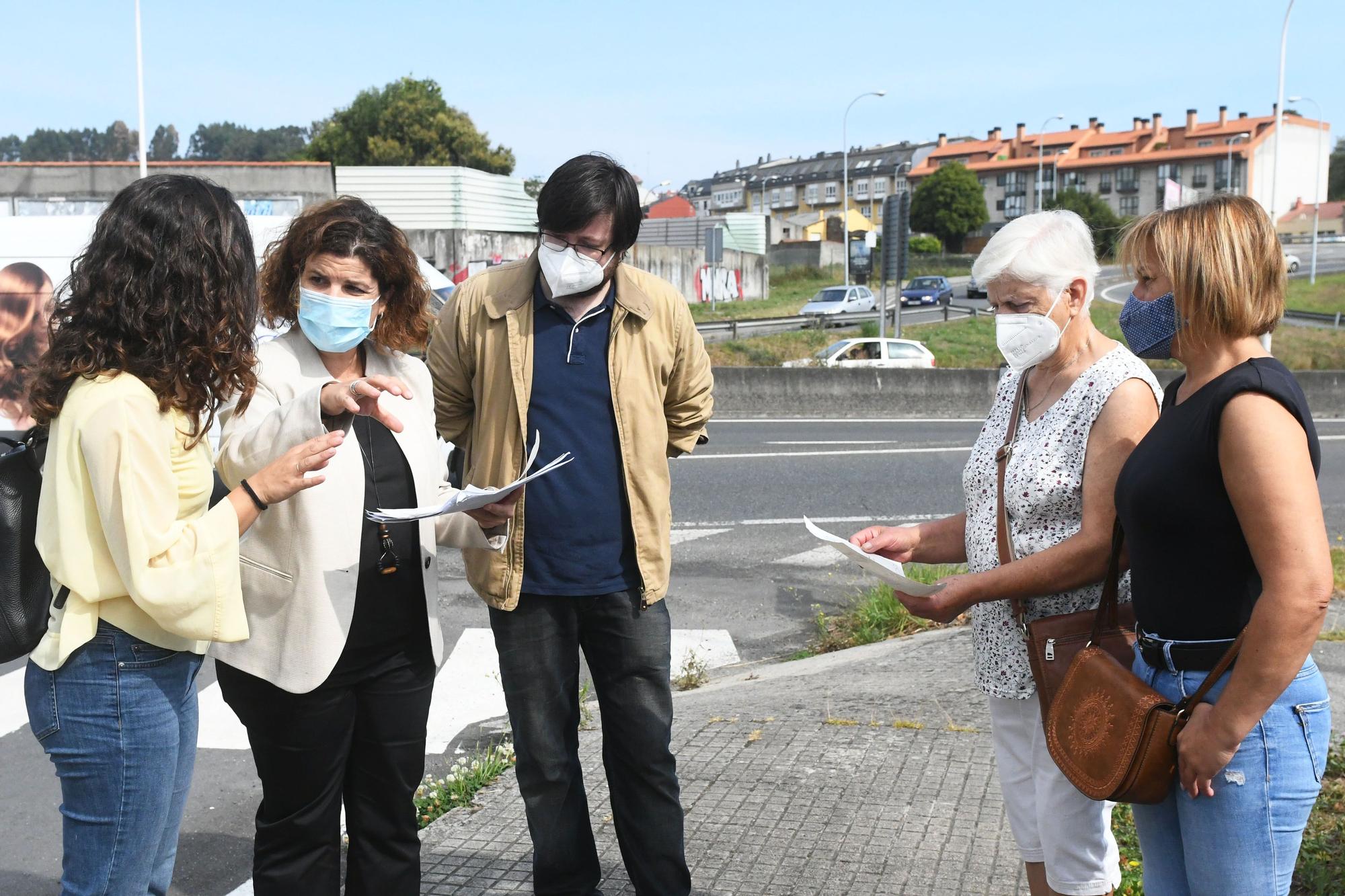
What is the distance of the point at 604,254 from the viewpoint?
3438mm

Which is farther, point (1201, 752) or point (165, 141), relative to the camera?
point (165, 141)

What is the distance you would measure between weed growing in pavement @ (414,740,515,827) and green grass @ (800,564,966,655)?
2.44 m

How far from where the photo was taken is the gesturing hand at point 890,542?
3402 mm

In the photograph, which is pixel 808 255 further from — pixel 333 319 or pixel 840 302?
pixel 333 319

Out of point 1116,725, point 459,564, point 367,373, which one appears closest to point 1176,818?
point 1116,725

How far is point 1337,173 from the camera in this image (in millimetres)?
123562

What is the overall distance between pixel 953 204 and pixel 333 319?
88.0 meters

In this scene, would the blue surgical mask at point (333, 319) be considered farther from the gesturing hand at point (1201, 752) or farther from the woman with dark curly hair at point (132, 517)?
the gesturing hand at point (1201, 752)

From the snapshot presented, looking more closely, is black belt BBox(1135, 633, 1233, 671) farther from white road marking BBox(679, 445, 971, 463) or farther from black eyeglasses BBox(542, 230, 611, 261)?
white road marking BBox(679, 445, 971, 463)

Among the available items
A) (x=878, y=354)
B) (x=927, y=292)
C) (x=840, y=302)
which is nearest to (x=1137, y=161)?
(x=927, y=292)

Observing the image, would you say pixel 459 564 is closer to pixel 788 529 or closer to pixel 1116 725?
pixel 788 529

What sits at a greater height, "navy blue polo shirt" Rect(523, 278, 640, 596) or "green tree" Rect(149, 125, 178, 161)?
"green tree" Rect(149, 125, 178, 161)

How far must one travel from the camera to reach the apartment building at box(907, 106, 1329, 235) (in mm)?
104250

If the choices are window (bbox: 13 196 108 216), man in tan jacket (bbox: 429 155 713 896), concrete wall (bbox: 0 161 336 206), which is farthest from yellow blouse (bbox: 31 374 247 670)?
concrete wall (bbox: 0 161 336 206)
